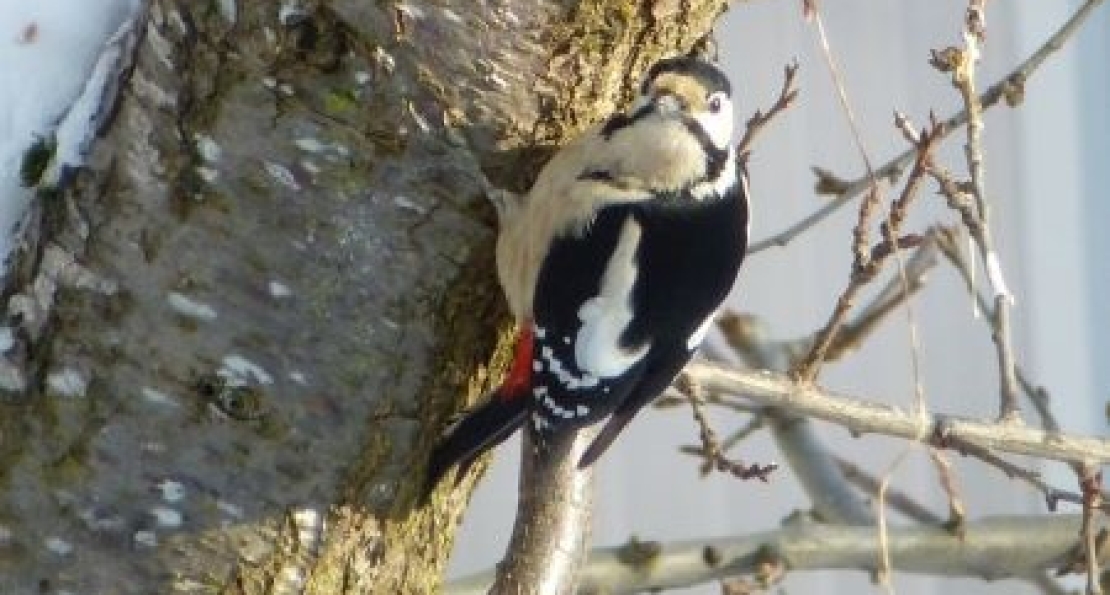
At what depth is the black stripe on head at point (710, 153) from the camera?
1.57 meters

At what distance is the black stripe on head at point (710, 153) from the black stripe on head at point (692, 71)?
0.06m

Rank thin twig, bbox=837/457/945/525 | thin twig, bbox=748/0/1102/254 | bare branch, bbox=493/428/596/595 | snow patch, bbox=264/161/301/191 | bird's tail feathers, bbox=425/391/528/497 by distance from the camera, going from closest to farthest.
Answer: snow patch, bbox=264/161/301/191, bird's tail feathers, bbox=425/391/528/497, bare branch, bbox=493/428/596/595, thin twig, bbox=748/0/1102/254, thin twig, bbox=837/457/945/525

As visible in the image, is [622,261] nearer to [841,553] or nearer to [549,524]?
[549,524]

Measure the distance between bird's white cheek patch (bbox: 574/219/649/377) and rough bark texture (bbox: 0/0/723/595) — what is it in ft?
0.62

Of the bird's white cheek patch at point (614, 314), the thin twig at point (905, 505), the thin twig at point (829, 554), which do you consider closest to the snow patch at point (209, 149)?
the bird's white cheek patch at point (614, 314)

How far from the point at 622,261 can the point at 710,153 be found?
0.12m

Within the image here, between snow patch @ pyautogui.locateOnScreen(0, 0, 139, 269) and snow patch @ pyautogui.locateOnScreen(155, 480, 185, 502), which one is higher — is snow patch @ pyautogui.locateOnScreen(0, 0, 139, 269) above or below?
above

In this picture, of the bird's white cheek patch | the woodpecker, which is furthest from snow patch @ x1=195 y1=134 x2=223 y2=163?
the bird's white cheek patch

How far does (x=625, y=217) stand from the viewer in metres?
1.57

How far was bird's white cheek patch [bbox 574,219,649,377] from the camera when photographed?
1548 millimetres

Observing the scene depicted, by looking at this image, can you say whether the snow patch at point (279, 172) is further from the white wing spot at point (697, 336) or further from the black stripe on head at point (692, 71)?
the white wing spot at point (697, 336)

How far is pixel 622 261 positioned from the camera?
1.57 m

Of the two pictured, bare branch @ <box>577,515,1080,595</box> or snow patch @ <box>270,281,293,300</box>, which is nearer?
snow patch @ <box>270,281,293,300</box>

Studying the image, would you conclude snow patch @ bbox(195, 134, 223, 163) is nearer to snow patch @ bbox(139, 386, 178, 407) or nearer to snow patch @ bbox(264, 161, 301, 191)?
snow patch @ bbox(264, 161, 301, 191)
